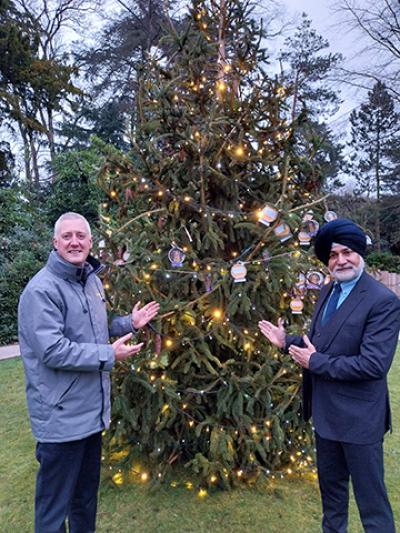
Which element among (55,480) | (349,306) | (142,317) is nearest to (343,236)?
(349,306)

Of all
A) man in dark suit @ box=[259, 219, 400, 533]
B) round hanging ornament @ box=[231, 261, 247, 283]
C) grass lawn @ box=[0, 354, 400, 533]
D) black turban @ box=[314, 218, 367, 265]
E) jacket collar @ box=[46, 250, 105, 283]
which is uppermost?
black turban @ box=[314, 218, 367, 265]

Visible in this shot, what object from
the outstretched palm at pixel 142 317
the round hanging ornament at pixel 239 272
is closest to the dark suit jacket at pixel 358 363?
the round hanging ornament at pixel 239 272

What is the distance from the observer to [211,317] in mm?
2715

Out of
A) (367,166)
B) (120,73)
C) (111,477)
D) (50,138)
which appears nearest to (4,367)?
(111,477)

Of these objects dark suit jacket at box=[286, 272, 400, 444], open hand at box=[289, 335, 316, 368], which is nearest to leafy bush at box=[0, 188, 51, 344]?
open hand at box=[289, 335, 316, 368]

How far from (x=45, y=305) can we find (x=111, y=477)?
1898 millimetres

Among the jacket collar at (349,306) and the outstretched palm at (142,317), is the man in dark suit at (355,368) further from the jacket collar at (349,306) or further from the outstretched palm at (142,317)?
the outstretched palm at (142,317)

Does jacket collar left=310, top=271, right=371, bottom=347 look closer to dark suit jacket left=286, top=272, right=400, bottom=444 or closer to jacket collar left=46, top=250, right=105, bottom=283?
dark suit jacket left=286, top=272, right=400, bottom=444

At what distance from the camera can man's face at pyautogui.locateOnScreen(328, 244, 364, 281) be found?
1.88m

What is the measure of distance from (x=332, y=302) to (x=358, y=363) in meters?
0.39

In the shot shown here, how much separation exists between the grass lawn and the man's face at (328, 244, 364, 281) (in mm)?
1740

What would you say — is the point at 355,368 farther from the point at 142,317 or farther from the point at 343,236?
the point at 142,317

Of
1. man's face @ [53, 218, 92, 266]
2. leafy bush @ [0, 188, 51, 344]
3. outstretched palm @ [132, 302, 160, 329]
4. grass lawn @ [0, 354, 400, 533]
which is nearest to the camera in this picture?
man's face @ [53, 218, 92, 266]

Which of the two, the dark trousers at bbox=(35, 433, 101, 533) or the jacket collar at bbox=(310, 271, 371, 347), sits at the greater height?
the jacket collar at bbox=(310, 271, 371, 347)
